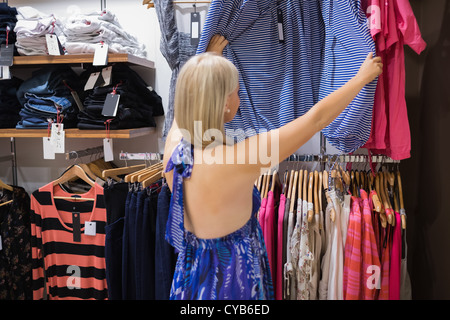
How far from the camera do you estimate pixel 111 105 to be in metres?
1.89

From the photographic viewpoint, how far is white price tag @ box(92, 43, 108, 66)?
182 centimetres

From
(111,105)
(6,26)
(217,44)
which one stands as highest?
(6,26)

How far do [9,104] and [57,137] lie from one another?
48 centimetres

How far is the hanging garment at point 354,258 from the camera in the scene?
160 cm

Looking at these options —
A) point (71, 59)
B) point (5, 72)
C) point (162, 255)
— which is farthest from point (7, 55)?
point (162, 255)

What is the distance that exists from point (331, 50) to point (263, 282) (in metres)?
1.04

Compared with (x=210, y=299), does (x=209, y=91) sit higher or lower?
higher

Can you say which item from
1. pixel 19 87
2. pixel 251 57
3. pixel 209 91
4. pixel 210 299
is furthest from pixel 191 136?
pixel 19 87

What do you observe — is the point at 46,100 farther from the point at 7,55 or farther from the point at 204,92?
the point at 204,92

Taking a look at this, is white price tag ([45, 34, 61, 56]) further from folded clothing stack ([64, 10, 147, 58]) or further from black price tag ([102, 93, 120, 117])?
black price tag ([102, 93, 120, 117])

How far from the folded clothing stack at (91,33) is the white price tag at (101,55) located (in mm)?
33

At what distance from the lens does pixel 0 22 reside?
199cm

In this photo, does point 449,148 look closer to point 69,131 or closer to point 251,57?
point 251,57

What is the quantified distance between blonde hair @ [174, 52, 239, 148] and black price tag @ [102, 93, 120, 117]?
883 millimetres
